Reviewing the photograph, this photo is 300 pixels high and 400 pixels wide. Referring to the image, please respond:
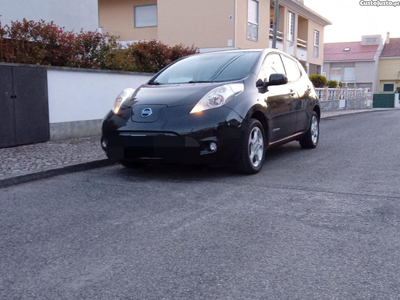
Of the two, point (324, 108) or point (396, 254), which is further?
point (324, 108)

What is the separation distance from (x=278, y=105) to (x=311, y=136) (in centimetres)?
185

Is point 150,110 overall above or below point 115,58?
below

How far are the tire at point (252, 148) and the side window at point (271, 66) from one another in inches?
33.2

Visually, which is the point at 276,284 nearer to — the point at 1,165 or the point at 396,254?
the point at 396,254

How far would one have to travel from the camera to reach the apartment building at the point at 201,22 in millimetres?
20797

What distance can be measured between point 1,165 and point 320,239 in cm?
446

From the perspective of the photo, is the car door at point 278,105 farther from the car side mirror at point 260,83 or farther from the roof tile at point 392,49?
the roof tile at point 392,49

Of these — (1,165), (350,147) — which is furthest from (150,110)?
(350,147)

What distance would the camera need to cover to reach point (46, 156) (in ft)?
22.9

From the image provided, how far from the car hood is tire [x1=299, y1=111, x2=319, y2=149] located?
283cm

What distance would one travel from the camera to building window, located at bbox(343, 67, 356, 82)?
53188 millimetres

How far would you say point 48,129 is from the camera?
8.36 metres

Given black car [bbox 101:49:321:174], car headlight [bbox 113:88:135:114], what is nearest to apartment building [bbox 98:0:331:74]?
black car [bbox 101:49:321:174]

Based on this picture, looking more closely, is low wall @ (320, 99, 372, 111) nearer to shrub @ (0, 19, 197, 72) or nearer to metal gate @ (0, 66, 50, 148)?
shrub @ (0, 19, 197, 72)
